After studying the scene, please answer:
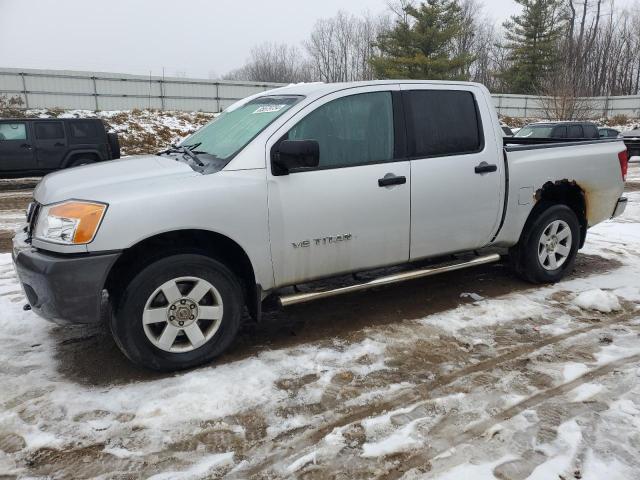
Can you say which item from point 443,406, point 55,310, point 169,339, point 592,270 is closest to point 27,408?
point 55,310

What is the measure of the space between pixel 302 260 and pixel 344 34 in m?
64.2

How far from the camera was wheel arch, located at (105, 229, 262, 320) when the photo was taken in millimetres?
3180

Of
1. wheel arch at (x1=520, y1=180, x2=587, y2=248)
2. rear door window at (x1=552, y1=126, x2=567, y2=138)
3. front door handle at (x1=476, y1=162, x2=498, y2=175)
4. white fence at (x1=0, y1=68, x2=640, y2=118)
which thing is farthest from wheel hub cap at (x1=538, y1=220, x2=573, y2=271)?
white fence at (x1=0, y1=68, x2=640, y2=118)

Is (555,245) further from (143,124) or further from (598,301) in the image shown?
(143,124)

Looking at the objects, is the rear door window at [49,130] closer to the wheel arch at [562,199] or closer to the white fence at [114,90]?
the white fence at [114,90]

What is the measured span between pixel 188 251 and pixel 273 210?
2.07 ft

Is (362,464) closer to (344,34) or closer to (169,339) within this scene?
(169,339)

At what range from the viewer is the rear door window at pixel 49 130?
13.7 meters

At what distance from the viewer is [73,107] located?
83.3 feet

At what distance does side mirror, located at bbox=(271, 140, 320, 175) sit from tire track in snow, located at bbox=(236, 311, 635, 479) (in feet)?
5.28

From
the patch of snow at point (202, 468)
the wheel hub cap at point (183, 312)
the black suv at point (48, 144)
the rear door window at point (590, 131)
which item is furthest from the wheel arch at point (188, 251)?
the rear door window at point (590, 131)

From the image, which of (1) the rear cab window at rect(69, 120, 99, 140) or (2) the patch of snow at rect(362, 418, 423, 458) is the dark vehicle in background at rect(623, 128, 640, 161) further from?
(2) the patch of snow at rect(362, 418, 423, 458)

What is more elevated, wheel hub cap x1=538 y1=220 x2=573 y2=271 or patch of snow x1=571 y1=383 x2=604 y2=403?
wheel hub cap x1=538 y1=220 x2=573 y2=271

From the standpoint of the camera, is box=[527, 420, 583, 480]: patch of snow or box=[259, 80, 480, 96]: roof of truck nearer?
box=[527, 420, 583, 480]: patch of snow
